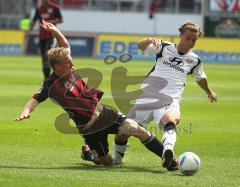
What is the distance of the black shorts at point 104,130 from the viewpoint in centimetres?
1014

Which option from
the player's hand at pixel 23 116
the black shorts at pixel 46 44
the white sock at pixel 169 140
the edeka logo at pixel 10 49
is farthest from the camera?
the edeka logo at pixel 10 49

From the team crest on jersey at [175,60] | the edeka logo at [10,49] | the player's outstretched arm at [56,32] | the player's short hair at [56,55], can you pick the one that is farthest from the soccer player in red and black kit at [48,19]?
the edeka logo at [10,49]

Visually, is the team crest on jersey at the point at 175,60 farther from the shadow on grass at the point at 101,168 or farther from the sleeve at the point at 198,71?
the shadow on grass at the point at 101,168

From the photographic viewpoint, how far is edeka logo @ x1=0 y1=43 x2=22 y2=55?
135ft

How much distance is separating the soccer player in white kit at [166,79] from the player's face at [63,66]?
3.94ft

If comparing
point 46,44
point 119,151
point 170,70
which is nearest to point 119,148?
point 119,151

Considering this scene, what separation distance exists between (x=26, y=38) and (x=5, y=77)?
15.3m

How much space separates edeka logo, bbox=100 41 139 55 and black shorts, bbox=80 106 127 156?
28759 millimetres

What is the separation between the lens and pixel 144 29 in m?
54.6

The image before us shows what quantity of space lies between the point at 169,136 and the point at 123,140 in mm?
845

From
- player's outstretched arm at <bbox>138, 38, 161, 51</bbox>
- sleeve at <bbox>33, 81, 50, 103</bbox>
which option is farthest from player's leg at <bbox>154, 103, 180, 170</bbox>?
sleeve at <bbox>33, 81, 50, 103</bbox>

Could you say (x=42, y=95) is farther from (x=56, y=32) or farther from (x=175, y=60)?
(x=175, y=60)

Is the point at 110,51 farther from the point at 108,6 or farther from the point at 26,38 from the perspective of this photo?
the point at 108,6

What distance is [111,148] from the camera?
11.9m
